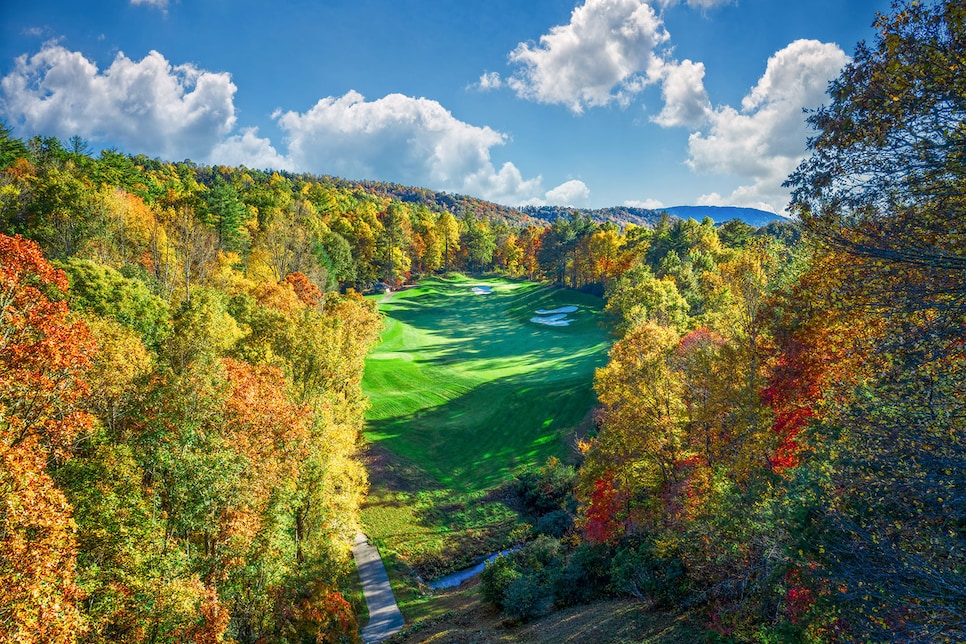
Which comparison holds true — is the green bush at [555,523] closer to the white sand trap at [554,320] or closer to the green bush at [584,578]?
the green bush at [584,578]

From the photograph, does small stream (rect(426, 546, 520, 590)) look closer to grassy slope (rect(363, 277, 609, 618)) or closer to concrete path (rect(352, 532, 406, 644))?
grassy slope (rect(363, 277, 609, 618))

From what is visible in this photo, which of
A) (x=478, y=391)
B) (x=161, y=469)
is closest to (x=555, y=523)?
(x=478, y=391)

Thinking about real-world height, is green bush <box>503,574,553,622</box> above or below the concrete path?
above

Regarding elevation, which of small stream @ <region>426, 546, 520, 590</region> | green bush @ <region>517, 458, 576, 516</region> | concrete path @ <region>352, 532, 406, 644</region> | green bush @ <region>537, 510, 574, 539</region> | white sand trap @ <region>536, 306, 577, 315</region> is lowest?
small stream @ <region>426, 546, 520, 590</region>

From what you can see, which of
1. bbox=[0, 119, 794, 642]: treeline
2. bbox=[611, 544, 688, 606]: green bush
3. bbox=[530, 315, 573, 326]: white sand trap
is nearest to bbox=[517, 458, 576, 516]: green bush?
bbox=[0, 119, 794, 642]: treeline

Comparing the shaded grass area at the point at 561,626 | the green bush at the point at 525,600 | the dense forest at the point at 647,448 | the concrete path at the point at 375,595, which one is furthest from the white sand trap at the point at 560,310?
the green bush at the point at 525,600

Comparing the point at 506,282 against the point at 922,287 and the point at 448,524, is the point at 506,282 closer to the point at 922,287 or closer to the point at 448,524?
the point at 448,524

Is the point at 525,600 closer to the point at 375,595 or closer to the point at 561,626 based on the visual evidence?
the point at 561,626
